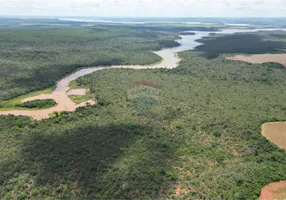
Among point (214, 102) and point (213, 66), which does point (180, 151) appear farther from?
point (213, 66)

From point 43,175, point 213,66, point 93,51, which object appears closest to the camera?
point 43,175

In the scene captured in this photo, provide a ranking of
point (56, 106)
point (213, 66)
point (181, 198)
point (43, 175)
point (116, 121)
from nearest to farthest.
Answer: point (181, 198)
point (43, 175)
point (116, 121)
point (56, 106)
point (213, 66)

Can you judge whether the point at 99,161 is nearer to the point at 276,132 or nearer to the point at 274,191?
the point at 274,191

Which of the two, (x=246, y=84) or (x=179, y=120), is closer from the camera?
(x=179, y=120)

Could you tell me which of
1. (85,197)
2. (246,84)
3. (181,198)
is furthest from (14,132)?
(246,84)

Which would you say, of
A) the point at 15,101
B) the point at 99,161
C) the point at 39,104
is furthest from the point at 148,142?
the point at 15,101

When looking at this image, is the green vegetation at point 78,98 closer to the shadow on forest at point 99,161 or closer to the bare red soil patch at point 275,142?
the shadow on forest at point 99,161

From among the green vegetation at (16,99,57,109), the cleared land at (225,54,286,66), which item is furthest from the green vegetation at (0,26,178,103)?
the cleared land at (225,54,286,66)
